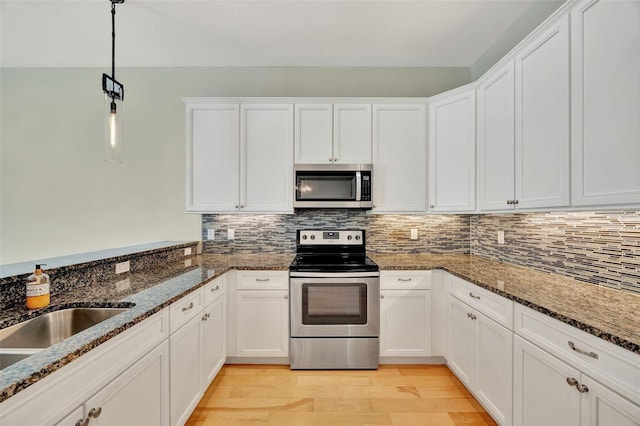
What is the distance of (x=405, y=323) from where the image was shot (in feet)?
8.68

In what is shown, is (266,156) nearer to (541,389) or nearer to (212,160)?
(212,160)

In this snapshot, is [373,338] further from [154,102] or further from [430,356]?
[154,102]

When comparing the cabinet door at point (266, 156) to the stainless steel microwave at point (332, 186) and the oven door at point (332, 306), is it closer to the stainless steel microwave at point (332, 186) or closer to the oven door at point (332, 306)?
the stainless steel microwave at point (332, 186)

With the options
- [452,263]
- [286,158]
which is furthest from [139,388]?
[452,263]

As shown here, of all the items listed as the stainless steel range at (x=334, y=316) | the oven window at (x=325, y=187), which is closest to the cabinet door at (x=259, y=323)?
the stainless steel range at (x=334, y=316)

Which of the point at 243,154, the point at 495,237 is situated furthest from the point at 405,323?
the point at 243,154

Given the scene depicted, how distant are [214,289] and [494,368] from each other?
1.92m

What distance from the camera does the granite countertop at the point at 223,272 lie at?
3.13ft

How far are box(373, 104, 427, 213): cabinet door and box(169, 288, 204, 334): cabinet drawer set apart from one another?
1.73 meters

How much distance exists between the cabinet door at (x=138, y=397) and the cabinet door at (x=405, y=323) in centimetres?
170

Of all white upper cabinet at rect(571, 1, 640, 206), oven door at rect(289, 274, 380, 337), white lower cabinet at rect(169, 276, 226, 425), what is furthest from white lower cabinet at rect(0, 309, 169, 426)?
white upper cabinet at rect(571, 1, 640, 206)

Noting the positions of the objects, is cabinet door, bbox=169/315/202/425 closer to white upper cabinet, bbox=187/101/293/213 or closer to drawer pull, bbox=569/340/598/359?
white upper cabinet, bbox=187/101/293/213

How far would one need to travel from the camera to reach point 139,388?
135 centimetres

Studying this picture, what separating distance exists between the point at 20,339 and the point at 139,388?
20.5 inches
